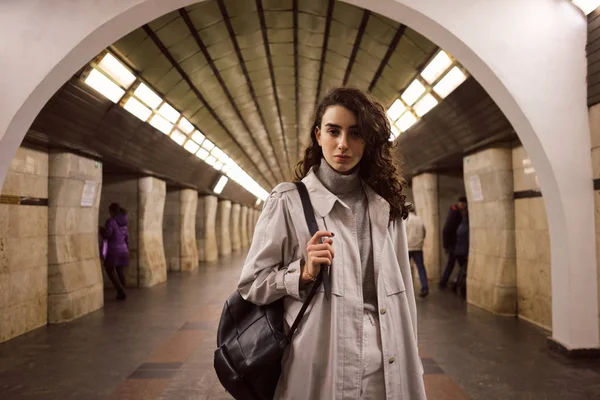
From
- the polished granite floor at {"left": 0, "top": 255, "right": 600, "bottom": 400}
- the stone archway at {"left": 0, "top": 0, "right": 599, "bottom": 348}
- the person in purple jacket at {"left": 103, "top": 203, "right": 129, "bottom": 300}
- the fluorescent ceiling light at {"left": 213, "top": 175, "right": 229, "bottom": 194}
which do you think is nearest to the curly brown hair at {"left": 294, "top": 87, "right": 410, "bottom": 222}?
the polished granite floor at {"left": 0, "top": 255, "right": 600, "bottom": 400}

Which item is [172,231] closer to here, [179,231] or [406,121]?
[179,231]

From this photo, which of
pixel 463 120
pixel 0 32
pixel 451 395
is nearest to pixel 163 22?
pixel 0 32

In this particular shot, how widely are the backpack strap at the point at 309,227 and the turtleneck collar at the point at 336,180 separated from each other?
0.09 meters

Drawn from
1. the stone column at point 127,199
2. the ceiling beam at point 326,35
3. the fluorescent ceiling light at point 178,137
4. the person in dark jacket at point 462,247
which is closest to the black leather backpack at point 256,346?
the ceiling beam at point 326,35

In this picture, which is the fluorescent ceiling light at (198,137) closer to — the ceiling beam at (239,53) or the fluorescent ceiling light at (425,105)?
the ceiling beam at (239,53)

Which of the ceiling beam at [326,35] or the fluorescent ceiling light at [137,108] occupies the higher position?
the ceiling beam at [326,35]

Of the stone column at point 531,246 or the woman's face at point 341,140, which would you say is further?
the stone column at point 531,246

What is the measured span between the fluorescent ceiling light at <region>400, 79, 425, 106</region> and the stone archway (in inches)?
131

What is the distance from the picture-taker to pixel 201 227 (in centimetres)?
2078

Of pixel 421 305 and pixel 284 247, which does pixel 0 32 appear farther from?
pixel 421 305

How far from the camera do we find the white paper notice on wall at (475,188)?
8.45 m

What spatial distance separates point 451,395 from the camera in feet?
13.5

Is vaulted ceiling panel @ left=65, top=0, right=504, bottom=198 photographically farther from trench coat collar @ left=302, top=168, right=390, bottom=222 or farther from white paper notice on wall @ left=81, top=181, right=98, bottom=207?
trench coat collar @ left=302, top=168, right=390, bottom=222

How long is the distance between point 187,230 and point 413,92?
10558 millimetres
